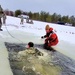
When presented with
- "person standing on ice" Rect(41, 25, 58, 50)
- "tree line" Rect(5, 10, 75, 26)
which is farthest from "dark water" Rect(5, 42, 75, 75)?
"tree line" Rect(5, 10, 75, 26)

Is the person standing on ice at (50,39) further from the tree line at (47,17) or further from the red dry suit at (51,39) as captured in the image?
the tree line at (47,17)

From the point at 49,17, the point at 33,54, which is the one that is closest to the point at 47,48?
the point at 33,54

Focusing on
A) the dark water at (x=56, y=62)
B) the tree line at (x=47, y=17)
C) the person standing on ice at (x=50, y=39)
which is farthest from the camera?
the tree line at (x=47, y=17)

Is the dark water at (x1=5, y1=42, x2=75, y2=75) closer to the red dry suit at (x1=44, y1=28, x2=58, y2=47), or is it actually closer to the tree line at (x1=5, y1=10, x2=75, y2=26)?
the red dry suit at (x1=44, y1=28, x2=58, y2=47)

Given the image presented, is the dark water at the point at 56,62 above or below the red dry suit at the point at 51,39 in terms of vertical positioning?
below

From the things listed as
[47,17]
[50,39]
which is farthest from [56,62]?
[47,17]

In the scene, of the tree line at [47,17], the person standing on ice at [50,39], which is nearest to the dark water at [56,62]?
the person standing on ice at [50,39]

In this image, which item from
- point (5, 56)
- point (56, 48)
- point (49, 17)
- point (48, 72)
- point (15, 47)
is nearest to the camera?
point (48, 72)

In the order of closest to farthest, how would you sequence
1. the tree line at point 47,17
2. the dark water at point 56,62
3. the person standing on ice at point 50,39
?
the dark water at point 56,62, the person standing on ice at point 50,39, the tree line at point 47,17

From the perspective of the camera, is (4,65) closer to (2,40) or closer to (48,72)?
(48,72)

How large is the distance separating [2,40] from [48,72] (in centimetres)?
657

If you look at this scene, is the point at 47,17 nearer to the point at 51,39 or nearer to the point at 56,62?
the point at 51,39

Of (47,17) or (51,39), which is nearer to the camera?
(51,39)

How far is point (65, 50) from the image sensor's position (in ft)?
47.6
